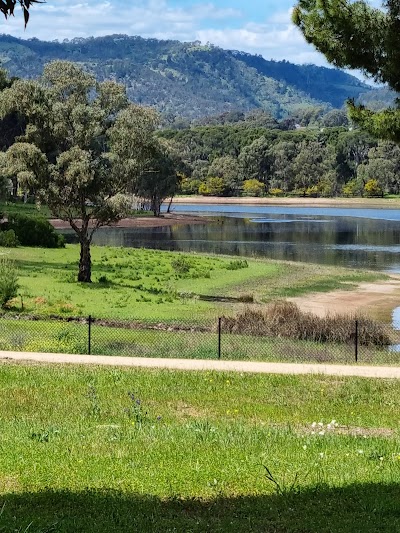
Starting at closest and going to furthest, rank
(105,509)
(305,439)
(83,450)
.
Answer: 1. (105,509)
2. (83,450)
3. (305,439)

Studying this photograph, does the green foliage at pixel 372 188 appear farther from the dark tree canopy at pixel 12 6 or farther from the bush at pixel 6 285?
the dark tree canopy at pixel 12 6

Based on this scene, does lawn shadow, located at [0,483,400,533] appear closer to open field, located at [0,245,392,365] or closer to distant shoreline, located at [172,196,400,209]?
open field, located at [0,245,392,365]

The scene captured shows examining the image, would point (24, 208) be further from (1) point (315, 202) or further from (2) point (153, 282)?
(1) point (315, 202)

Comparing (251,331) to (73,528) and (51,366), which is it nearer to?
(51,366)

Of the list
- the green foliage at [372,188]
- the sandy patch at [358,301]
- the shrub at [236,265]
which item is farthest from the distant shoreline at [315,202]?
the sandy patch at [358,301]

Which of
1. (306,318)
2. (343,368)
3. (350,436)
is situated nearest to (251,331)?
(306,318)

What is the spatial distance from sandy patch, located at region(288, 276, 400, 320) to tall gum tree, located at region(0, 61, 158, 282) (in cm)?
1119

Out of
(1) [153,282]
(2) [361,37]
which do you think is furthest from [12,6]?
(1) [153,282]

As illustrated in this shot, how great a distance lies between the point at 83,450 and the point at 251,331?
1931 centimetres

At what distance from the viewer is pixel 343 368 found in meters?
21.8

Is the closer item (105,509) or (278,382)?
(105,509)

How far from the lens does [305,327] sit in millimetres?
29875

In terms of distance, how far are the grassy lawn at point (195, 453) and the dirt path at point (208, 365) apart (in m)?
1.37

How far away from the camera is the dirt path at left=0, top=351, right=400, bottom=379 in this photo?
68.1ft
